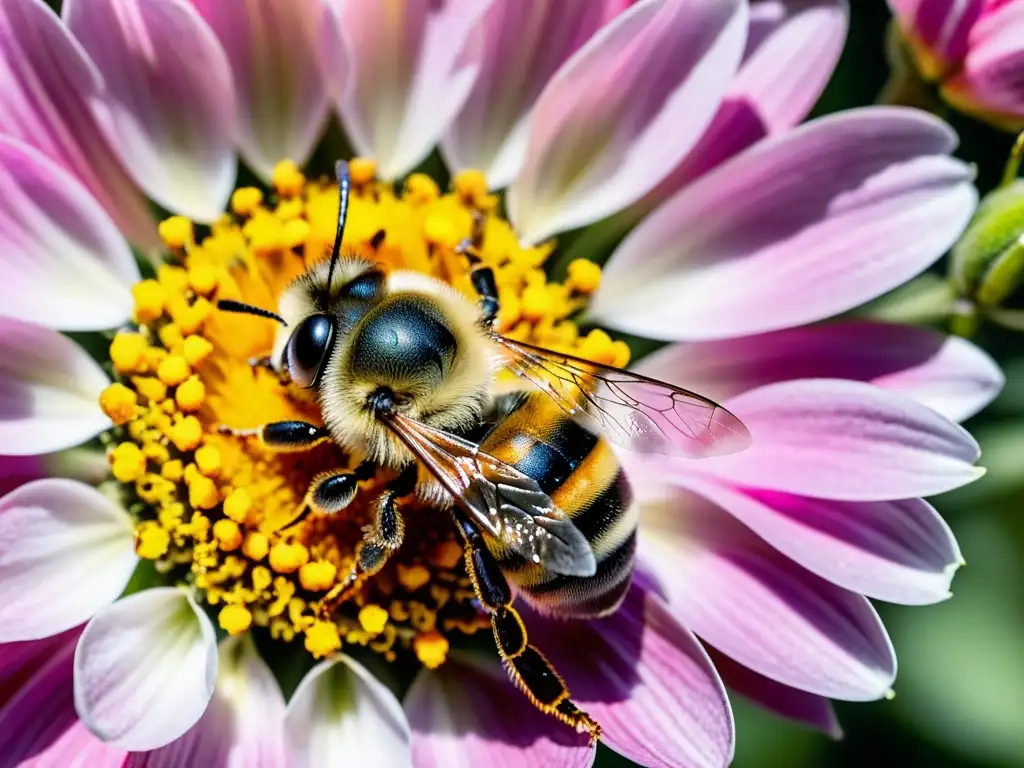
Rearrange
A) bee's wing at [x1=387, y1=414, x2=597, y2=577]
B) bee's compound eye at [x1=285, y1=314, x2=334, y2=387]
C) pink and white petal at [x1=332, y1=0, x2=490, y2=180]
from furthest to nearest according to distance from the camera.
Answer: pink and white petal at [x1=332, y1=0, x2=490, y2=180], bee's compound eye at [x1=285, y1=314, x2=334, y2=387], bee's wing at [x1=387, y1=414, x2=597, y2=577]

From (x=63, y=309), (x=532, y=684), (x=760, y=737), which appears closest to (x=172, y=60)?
(x=63, y=309)

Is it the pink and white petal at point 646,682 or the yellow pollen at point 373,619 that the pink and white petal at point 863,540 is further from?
the yellow pollen at point 373,619

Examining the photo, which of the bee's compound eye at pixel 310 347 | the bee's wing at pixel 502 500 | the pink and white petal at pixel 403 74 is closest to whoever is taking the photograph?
the bee's wing at pixel 502 500

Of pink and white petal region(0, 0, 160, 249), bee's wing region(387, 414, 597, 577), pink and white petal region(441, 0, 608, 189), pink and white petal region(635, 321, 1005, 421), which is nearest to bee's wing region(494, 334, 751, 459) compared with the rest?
bee's wing region(387, 414, 597, 577)

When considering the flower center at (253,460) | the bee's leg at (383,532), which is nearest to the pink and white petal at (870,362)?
the flower center at (253,460)

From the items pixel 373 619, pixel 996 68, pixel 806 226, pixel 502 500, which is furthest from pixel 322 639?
pixel 996 68

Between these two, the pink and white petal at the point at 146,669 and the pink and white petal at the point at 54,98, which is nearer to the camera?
the pink and white petal at the point at 146,669

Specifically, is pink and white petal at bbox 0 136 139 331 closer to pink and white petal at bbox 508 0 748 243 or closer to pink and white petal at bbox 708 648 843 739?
pink and white petal at bbox 508 0 748 243

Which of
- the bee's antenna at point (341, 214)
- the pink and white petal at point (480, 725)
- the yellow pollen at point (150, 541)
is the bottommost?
the pink and white petal at point (480, 725)
